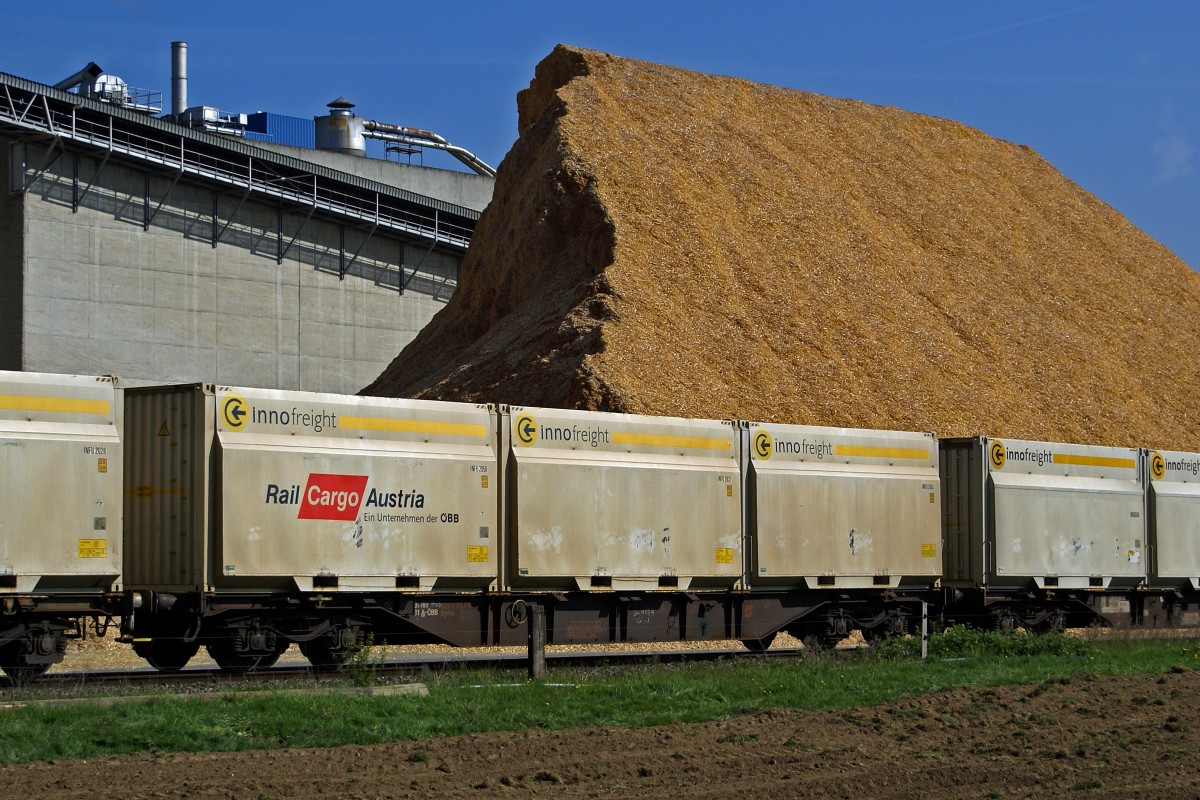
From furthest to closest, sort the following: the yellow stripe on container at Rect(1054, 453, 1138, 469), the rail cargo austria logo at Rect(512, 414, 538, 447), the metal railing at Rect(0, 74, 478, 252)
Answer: the metal railing at Rect(0, 74, 478, 252), the yellow stripe on container at Rect(1054, 453, 1138, 469), the rail cargo austria logo at Rect(512, 414, 538, 447)

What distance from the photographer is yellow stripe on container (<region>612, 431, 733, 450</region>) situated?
64.5 ft

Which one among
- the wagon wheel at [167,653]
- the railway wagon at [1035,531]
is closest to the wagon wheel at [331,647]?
the wagon wheel at [167,653]

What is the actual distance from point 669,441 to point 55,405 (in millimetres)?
8134

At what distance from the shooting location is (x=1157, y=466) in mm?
26625

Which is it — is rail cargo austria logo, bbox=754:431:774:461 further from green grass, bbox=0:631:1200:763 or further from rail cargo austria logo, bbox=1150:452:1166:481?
rail cargo austria logo, bbox=1150:452:1166:481

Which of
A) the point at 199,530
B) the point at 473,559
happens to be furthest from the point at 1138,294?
the point at 199,530

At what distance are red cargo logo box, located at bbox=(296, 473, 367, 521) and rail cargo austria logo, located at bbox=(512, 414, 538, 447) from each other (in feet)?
7.45

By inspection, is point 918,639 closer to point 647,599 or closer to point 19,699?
point 647,599

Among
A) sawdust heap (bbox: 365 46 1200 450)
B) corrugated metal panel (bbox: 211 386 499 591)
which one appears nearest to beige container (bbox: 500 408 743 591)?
corrugated metal panel (bbox: 211 386 499 591)

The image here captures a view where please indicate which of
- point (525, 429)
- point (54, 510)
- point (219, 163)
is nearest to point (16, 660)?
point (54, 510)

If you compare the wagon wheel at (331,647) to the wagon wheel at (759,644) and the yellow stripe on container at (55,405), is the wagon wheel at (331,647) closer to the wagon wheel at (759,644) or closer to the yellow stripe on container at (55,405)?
the yellow stripe on container at (55,405)

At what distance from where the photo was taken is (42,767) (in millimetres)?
9969

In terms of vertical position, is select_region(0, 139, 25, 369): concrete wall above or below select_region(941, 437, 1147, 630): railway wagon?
above

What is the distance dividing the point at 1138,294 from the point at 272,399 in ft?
138
